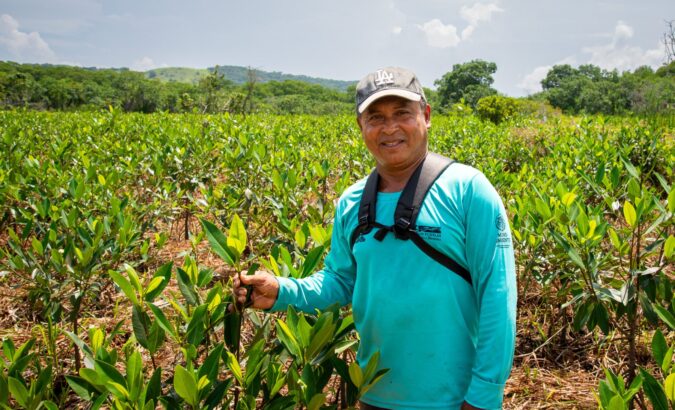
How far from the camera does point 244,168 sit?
13.3ft

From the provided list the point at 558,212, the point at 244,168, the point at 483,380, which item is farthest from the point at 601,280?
the point at 244,168

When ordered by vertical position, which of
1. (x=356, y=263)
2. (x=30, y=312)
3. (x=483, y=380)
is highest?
(x=356, y=263)

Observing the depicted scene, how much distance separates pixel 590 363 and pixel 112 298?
2947mm

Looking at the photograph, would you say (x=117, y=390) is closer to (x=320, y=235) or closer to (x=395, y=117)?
(x=320, y=235)

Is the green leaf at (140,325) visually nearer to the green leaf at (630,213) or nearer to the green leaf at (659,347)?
the green leaf at (659,347)

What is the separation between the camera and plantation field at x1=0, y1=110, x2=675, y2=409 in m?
1.14

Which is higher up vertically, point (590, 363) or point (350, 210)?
point (350, 210)

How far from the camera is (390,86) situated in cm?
151

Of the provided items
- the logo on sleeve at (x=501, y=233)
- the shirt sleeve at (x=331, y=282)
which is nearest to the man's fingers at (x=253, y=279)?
the shirt sleeve at (x=331, y=282)

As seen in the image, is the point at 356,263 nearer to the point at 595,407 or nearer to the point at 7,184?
the point at 595,407

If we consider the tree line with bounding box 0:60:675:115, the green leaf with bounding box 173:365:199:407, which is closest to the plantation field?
the green leaf with bounding box 173:365:199:407

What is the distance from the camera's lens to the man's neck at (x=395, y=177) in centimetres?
157

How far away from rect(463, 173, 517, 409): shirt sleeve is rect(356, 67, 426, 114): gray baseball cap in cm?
38

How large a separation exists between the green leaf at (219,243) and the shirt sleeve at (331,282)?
291 millimetres
